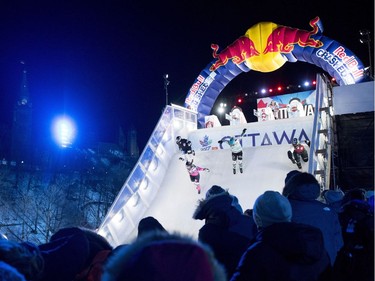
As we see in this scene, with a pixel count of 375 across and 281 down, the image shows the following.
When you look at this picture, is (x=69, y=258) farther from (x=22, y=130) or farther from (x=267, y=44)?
(x=22, y=130)

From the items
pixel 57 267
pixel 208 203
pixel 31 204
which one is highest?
pixel 208 203

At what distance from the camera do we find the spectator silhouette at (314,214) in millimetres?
3371

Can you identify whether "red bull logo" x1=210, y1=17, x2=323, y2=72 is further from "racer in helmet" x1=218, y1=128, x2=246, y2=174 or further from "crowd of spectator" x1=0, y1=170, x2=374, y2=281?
"crowd of spectator" x1=0, y1=170, x2=374, y2=281

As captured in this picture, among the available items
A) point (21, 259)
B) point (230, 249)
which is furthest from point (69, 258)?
A: point (230, 249)

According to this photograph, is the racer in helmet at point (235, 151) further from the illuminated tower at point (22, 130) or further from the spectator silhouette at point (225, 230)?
the illuminated tower at point (22, 130)

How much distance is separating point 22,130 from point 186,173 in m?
49.7

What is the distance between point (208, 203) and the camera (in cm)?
324

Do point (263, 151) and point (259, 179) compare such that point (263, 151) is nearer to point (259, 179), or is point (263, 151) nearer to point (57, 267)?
point (259, 179)

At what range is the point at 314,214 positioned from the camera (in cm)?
339

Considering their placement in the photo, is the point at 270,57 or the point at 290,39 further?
the point at 270,57

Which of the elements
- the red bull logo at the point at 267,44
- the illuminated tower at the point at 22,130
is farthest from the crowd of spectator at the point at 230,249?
the illuminated tower at the point at 22,130

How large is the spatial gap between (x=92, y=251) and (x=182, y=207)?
9.75m

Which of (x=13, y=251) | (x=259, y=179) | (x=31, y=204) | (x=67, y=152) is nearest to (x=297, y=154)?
(x=259, y=179)

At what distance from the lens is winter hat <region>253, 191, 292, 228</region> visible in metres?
2.41
